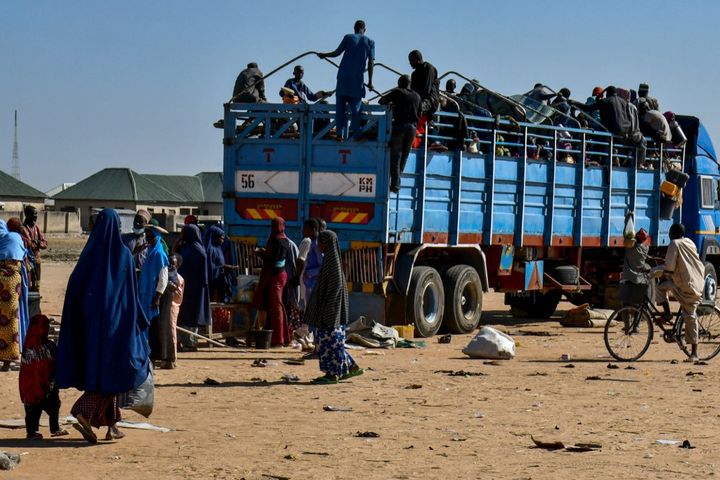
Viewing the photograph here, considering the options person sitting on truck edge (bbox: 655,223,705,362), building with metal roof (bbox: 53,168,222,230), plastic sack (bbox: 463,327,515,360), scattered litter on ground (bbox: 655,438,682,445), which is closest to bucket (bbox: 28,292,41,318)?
plastic sack (bbox: 463,327,515,360)

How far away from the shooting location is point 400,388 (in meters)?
13.2

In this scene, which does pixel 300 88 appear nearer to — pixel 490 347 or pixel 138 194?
pixel 490 347

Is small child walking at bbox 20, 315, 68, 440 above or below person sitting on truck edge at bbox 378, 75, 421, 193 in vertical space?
below

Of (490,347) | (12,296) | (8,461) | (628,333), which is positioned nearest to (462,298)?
(490,347)

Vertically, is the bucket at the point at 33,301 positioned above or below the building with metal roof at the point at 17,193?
below

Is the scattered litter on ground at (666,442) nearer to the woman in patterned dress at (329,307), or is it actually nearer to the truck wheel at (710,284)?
the woman in patterned dress at (329,307)

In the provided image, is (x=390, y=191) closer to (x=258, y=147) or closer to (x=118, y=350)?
(x=258, y=147)

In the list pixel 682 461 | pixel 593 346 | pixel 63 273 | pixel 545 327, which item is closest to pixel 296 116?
pixel 593 346

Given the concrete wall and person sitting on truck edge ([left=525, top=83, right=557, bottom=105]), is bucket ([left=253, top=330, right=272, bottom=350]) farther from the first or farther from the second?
the concrete wall

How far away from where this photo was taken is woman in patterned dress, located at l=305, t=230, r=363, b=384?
43.2 feet

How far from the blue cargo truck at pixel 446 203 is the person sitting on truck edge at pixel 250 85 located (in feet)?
1.34

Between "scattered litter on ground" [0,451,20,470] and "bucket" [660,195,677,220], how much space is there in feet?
54.3

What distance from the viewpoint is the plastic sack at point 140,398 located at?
9578 mm

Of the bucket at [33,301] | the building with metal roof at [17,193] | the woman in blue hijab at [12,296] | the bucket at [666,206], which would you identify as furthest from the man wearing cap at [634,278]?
the building with metal roof at [17,193]
